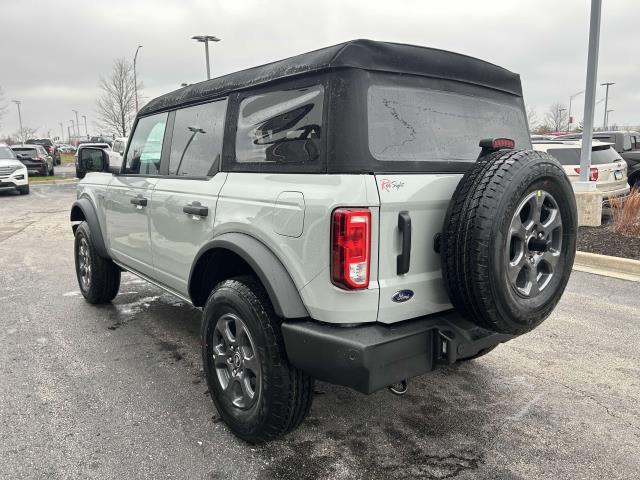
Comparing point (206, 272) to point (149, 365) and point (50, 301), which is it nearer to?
point (149, 365)

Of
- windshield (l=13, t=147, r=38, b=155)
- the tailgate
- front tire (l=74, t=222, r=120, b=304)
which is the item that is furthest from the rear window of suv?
windshield (l=13, t=147, r=38, b=155)

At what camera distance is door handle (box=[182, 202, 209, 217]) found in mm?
3096

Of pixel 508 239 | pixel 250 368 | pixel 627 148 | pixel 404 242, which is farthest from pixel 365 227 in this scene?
pixel 627 148

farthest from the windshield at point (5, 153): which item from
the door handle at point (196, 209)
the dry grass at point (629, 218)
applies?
the dry grass at point (629, 218)

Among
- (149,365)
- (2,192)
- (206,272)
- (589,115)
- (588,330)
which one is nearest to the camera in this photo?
(206,272)

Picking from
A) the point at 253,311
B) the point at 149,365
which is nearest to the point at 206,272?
the point at 253,311

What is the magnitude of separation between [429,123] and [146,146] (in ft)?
8.21

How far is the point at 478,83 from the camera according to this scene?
2.94 m

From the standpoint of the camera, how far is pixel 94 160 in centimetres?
469

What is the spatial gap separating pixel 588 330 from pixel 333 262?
3262 millimetres

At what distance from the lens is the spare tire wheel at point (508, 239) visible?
2.26m

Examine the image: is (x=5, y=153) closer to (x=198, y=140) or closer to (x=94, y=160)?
(x=94, y=160)

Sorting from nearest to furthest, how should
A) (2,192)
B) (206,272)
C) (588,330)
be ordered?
(206,272) < (588,330) < (2,192)

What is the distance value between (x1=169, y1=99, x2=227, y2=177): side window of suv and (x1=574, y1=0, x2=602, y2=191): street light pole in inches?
291
